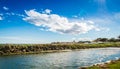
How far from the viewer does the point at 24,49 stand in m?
143

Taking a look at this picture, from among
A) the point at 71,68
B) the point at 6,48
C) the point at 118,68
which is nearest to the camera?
the point at 118,68

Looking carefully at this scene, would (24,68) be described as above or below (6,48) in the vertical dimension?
below

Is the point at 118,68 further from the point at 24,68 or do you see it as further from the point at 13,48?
the point at 13,48

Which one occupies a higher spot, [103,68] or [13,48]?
[13,48]

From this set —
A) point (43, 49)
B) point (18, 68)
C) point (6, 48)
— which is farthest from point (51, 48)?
point (18, 68)

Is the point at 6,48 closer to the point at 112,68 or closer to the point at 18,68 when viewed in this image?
the point at 18,68

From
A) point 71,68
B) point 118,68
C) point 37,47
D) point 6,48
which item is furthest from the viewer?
point 37,47

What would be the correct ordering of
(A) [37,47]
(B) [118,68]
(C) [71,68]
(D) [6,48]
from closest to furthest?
(B) [118,68] → (C) [71,68] → (D) [6,48] → (A) [37,47]

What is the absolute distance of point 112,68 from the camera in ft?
184

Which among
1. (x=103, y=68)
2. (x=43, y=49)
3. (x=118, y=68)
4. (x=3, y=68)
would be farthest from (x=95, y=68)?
(x=43, y=49)

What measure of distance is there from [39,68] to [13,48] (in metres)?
77.9

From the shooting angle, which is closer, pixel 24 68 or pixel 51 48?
pixel 24 68

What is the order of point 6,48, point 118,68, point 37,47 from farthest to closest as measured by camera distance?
point 37,47, point 6,48, point 118,68

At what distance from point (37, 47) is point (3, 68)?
283ft
